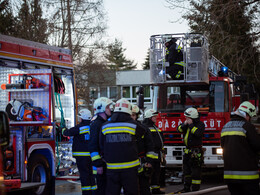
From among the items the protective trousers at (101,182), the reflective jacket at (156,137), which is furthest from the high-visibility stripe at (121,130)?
the reflective jacket at (156,137)

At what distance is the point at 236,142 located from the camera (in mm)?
6195

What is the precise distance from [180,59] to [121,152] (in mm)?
5959

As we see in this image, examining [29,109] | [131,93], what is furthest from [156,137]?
[131,93]

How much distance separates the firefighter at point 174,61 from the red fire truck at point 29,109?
10.1 ft

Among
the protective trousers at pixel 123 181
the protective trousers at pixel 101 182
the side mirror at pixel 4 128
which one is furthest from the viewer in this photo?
the protective trousers at pixel 101 182

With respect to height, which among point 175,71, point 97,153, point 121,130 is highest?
point 175,71

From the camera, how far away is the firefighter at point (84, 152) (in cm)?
881

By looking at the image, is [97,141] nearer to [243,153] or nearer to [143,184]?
[143,184]

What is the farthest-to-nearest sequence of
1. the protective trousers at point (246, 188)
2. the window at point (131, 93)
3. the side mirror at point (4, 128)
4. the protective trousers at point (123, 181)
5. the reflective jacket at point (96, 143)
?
the window at point (131, 93) < the reflective jacket at point (96, 143) < the protective trousers at point (123, 181) < the protective trousers at point (246, 188) < the side mirror at point (4, 128)

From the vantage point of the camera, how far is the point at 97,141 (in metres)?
→ 7.16

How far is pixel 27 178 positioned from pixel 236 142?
4.44 meters

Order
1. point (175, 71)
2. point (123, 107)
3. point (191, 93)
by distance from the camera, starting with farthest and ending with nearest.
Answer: point (191, 93) → point (175, 71) → point (123, 107)

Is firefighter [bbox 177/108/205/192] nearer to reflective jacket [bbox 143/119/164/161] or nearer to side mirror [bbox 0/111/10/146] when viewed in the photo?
reflective jacket [bbox 143/119/164/161]

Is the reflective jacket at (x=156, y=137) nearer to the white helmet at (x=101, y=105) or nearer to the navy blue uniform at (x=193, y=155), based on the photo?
the navy blue uniform at (x=193, y=155)
